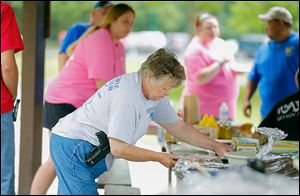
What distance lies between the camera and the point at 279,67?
6.54 metres

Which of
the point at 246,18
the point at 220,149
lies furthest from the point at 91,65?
the point at 246,18

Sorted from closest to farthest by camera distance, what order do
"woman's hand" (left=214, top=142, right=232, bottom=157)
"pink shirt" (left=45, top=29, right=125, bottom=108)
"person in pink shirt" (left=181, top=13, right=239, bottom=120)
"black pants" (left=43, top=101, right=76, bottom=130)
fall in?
"woman's hand" (left=214, top=142, right=232, bottom=157)
"pink shirt" (left=45, top=29, right=125, bottom=108)
"black pants" (left=43, top=101, right=76, bottom=130)
"person in pink shirt" (left=181, top=13, right=239, bottom=120)

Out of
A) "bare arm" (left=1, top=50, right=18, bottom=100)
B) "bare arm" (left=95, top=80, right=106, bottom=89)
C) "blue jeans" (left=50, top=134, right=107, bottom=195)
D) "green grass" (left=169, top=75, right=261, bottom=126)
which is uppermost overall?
"bare arm" (left=1, top=50, right=18, bottom=100)

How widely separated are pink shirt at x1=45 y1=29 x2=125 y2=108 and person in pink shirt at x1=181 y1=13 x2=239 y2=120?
1166 mm

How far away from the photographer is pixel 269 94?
21.7ft

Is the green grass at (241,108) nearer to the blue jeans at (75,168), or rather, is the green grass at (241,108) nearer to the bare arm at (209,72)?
the bare arm at (209,72)

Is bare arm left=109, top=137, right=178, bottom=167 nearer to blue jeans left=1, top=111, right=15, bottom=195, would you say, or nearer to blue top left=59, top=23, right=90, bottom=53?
blue jeans left=1, top=111, right=15, bottom=195

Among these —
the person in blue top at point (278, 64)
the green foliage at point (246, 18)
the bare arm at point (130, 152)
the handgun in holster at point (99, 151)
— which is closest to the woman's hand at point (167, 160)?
the bare arm at point (130, 152)

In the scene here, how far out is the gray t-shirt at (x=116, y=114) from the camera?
3332 millimetres

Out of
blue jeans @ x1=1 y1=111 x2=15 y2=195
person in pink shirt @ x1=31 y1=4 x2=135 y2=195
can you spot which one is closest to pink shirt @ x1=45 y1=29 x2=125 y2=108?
person in pink shirt @ x1=31 y1=4 x2=135 y2=195

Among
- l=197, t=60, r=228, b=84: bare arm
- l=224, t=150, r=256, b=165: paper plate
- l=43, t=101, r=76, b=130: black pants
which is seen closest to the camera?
l=224, t=150, r=256, b=165: paper plate

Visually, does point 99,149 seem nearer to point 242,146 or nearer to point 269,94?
point 242,146

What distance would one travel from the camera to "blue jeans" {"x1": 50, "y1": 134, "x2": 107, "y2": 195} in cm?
351

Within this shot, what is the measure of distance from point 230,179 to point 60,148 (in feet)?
4.05
